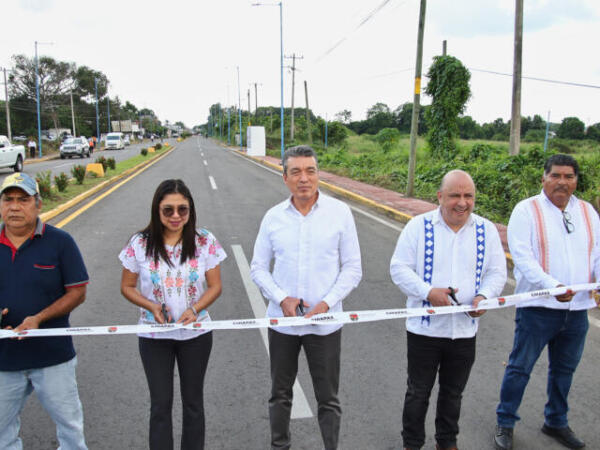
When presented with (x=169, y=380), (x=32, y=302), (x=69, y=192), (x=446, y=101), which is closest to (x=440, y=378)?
(x=169, y=380)

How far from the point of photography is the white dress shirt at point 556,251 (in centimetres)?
290

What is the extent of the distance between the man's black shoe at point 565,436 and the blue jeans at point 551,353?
0.10 ft

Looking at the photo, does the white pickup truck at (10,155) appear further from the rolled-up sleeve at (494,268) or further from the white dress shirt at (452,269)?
the rolled-up sleeve at (494,268)

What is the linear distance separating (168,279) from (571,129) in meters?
59.2

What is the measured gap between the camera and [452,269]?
8.87 ft

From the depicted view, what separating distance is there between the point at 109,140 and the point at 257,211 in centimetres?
4814

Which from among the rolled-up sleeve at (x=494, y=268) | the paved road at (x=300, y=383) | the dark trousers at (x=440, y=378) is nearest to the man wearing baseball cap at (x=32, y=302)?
the paved road at (x=300, y=383)

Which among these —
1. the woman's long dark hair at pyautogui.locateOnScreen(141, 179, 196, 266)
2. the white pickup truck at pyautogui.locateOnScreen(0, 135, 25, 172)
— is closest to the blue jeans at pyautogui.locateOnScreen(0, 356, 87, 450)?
the woman's long dark hair at pyautogui.locateOnScreen(141, 179, 196, 266)

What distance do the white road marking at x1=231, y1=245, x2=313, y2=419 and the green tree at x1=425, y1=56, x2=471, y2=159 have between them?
Answer: 15.2 metres

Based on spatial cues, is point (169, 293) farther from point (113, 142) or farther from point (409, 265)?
point (113, 142)

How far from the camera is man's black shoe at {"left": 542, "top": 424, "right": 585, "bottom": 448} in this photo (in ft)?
9.88

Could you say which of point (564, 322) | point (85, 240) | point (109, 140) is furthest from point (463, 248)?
point (109, 140)

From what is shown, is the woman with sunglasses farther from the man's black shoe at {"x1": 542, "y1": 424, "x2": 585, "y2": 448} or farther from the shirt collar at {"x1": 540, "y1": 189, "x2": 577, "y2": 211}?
the man's black shoe at {"x1": 542, "y1": 424, "x2": 585, "y2": 448}

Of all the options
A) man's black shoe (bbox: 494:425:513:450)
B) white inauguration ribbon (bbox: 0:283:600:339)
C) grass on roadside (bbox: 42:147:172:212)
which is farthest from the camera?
grass on roadside (bbox: 42:147:172:212)
